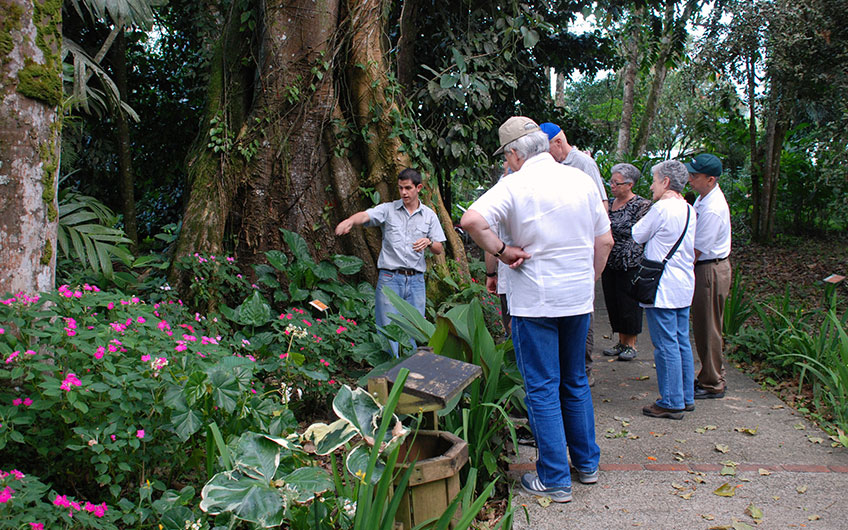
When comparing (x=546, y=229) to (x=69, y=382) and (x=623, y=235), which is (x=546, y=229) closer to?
(x=69, y=382)

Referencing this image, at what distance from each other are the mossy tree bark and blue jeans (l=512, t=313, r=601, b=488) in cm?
300

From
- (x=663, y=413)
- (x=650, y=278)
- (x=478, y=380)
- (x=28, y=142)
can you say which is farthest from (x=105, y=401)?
(x=663, y=413)

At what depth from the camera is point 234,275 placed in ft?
18.4

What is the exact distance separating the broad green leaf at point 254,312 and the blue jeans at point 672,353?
2761mm

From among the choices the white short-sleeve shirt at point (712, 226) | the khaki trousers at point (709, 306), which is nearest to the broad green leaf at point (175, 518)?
the khaki trousers at point (709, 306)

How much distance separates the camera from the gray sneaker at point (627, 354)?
20.4 ft

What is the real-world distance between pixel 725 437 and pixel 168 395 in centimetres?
349

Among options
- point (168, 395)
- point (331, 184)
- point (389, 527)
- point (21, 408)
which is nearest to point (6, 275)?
point (21, 408)

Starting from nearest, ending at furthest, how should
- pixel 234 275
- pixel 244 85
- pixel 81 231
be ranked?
pixel 81 231 → pixel 234 275 → pixel 244 85

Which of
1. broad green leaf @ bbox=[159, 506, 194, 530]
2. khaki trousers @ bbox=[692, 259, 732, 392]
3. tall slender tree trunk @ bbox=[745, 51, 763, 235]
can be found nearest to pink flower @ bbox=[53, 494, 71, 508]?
broad green leaf @ bbox=[159, 506, 194, 530]

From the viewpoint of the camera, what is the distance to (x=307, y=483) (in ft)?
7.82

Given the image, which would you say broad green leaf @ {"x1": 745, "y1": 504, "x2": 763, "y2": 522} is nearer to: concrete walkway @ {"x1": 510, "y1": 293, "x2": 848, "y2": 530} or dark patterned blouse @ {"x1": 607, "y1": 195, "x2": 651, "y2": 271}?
concrete walkway @ {"x1": 510, "y1": 293, "x2": 848, "y2": 530}

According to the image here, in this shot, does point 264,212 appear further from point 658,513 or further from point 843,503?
point 843,503

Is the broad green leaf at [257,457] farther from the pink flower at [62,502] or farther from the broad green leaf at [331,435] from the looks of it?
the pink flower at [62,502]
